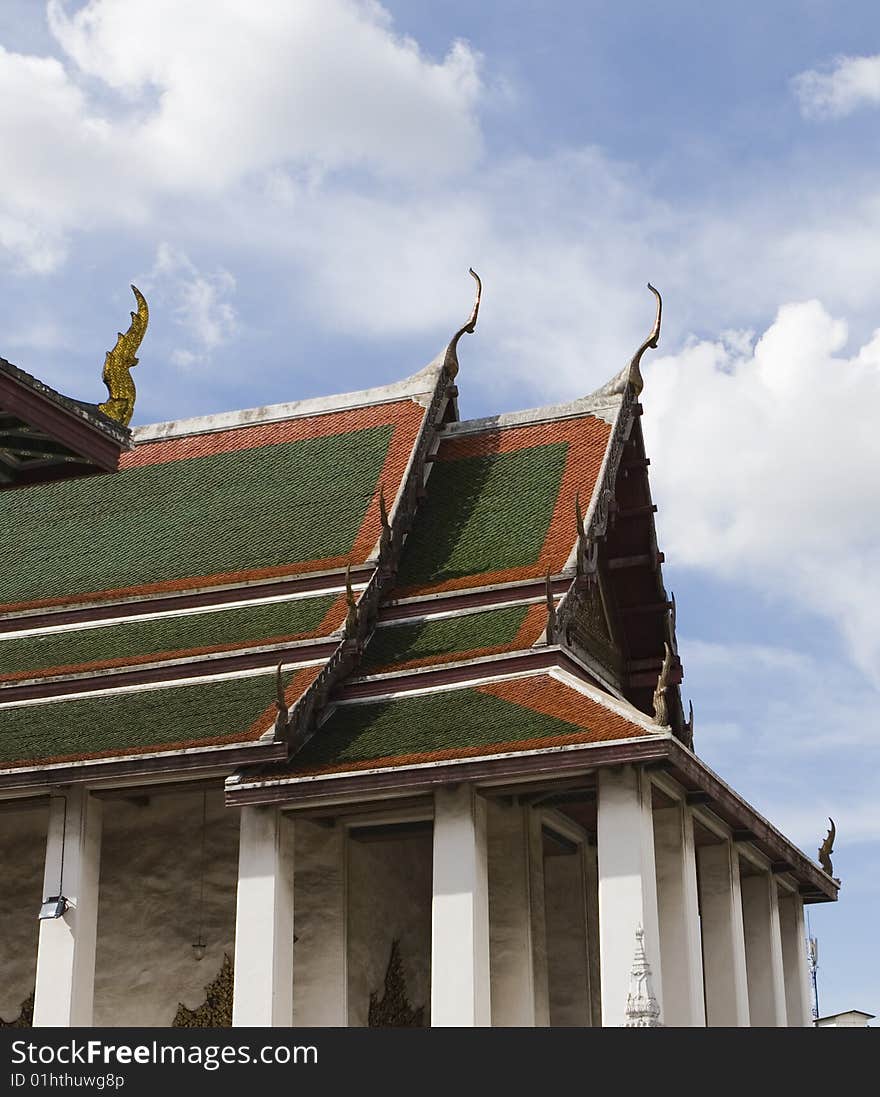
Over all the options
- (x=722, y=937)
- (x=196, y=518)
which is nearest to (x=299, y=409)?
(x=196, y=518)

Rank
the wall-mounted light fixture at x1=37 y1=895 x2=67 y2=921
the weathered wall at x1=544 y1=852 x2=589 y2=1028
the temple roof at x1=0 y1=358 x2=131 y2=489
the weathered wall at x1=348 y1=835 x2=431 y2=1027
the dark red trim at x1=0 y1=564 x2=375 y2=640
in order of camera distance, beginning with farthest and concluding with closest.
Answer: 1. the dark red trim at x1=0 y1=564 x2=375 y2=640
2. the weathered wall at x1=544 y1=852 x2=589 y2=1028
3. the weathered wall at x1=348 y1=835 x2=431 y2=1027
4. the wall-mounted light fixture at x1=37 y1=895 x2=67 y2=921
5. the temple roof at x1=0 y1=358 x2=131 y2=489

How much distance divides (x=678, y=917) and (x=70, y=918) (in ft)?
22.1

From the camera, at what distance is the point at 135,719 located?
2088 centimetres

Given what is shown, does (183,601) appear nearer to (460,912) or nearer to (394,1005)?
(394,1005)

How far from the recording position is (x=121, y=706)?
21.5 m

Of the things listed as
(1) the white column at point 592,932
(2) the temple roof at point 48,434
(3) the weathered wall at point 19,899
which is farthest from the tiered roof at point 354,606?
(2) the temple roof at point 48,434

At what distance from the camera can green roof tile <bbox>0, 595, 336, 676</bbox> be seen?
2253 centimetres

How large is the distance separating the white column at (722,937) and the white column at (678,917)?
1.09 m

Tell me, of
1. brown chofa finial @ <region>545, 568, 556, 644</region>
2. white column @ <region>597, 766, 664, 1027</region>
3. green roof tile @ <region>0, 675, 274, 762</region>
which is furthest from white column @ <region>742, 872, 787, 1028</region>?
green roof tile @ <region>0, 675, 274, 762</region>

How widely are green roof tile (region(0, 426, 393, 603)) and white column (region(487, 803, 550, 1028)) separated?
4.75 meters

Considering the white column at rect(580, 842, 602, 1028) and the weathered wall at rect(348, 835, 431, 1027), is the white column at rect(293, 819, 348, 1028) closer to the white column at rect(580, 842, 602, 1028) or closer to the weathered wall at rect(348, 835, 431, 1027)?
the weathered wall at rect(348, 835, 431, 1027)

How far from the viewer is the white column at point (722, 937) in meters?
21.1
